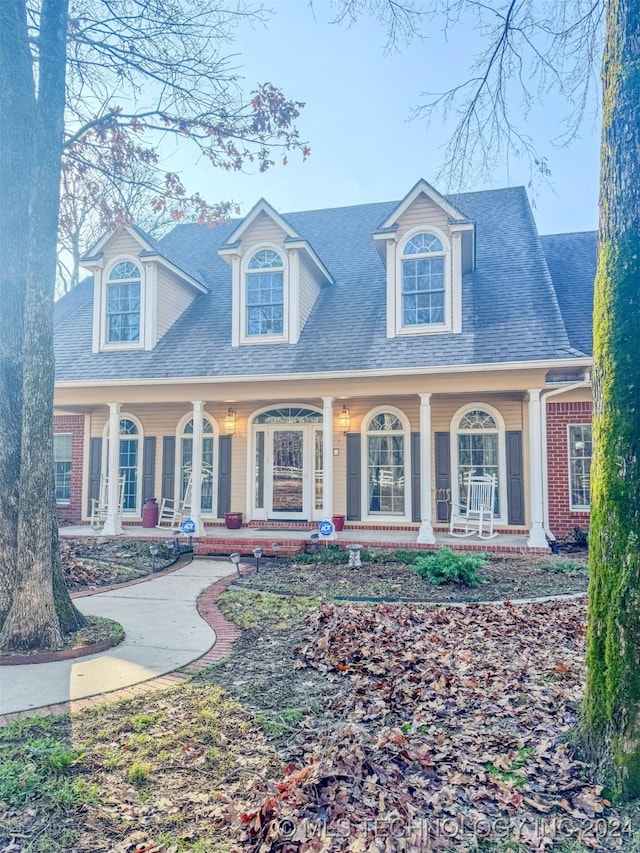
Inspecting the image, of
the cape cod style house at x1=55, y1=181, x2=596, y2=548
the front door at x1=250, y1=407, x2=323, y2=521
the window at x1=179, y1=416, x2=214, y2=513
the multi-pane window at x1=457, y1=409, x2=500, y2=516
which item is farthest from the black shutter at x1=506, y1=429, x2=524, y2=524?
the window at x1=179, y1=416, x2=214, y2=513

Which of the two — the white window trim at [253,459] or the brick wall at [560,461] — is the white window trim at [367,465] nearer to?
the white window trim at [253,459]

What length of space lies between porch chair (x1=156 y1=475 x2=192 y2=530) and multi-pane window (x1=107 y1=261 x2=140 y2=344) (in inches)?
145

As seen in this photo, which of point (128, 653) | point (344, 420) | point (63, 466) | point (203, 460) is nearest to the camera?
point (128, 653)

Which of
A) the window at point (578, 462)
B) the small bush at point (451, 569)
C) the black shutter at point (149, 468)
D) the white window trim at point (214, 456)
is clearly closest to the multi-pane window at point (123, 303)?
the white window trim at point (214, 456)

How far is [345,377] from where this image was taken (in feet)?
33.9

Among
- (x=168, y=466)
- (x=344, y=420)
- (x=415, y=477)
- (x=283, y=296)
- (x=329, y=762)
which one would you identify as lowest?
(x=329, y=762)

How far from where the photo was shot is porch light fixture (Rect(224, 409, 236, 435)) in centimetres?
1212

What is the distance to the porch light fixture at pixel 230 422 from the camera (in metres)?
12.1

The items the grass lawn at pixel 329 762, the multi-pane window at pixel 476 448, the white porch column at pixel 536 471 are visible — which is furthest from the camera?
the multi-pane window at pixel 476 448

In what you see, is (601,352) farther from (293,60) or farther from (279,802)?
(293,60)

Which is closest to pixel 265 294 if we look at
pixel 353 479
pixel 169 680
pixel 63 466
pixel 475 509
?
pixel 353 479

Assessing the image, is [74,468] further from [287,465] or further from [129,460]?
[287,465]

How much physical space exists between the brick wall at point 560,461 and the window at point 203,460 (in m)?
7.28

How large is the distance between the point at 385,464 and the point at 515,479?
2.58m
